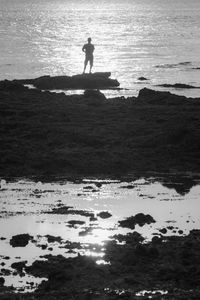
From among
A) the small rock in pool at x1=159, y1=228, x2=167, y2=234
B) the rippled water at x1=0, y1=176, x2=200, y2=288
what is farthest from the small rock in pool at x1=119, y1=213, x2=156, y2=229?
the small rock in pool at x1=159, y1=228, x2=167, y2=234

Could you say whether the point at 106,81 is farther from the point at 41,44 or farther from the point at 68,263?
the point at 41,44

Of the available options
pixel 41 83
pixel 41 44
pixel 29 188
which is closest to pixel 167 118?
pixel 29 188

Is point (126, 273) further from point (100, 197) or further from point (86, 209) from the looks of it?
point (100, 197)

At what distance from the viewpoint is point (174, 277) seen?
13.6m

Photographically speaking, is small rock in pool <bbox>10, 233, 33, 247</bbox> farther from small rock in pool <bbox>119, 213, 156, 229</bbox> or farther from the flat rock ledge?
the flat rock ledge

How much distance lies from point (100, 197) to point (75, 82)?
18.9m

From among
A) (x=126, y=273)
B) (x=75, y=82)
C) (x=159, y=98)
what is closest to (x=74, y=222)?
(x=126, y=273)

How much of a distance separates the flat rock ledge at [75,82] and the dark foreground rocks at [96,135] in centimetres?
595

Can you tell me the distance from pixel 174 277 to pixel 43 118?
13266mm

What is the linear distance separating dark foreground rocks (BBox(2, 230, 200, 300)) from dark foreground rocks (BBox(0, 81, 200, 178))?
6.22 metres

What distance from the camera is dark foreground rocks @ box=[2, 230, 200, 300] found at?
13.0 m

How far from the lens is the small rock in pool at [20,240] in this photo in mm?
15078

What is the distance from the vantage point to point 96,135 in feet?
78.7

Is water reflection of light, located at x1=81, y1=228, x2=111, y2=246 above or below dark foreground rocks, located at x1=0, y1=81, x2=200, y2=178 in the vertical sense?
below
